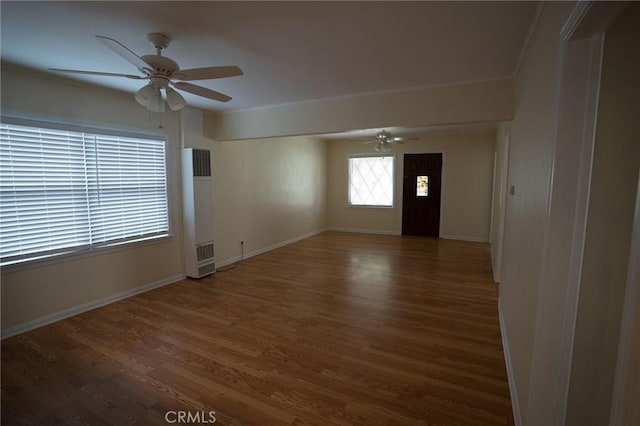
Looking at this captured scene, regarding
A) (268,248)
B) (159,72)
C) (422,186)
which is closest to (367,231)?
(422,186)

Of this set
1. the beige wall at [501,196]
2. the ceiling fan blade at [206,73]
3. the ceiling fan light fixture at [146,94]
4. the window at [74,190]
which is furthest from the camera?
the beige wall at [501,196]

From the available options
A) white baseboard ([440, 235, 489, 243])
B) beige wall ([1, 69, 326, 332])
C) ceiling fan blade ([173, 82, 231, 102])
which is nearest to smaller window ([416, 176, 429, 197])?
white baseboard ([440, 235, 489, 243])

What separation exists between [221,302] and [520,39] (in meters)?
3.70

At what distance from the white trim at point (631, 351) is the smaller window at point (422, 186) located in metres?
6.39

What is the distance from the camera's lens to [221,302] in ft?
11.3

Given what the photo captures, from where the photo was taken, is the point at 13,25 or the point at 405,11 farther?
the point at 13,25

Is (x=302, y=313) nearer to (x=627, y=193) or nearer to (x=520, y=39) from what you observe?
(x=627, y=193)

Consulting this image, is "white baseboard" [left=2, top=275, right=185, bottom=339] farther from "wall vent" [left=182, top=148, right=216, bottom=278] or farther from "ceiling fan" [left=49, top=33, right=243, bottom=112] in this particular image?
"ceiling fan" [left=49, top=33, right=243, bottom=112]

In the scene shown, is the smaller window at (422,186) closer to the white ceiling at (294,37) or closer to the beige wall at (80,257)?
the white ceiling at (294,37)

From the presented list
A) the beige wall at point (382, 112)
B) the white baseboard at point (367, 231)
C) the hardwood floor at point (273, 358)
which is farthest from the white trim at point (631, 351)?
the white baseboard at point (367, 231)

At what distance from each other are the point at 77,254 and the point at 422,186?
259 inches

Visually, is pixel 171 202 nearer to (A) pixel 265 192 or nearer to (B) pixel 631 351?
(A) pixel 265 192

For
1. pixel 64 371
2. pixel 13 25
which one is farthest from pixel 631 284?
pixel 13 25

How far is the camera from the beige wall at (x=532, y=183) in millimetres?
1356
